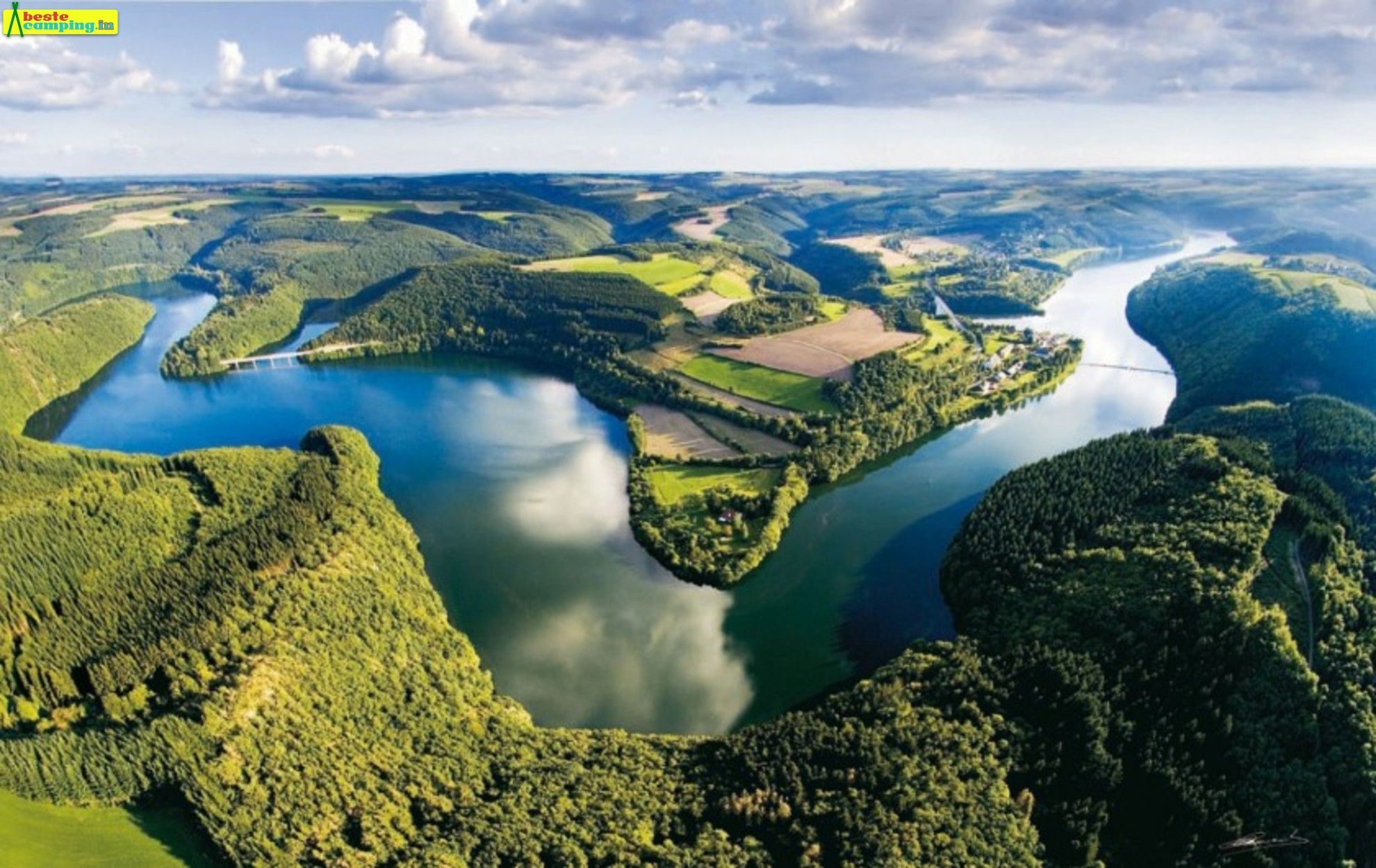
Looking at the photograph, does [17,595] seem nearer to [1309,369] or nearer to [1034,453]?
[1034,453]

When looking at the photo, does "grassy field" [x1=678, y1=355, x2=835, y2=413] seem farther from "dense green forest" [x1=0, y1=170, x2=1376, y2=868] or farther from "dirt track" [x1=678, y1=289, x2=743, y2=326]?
"dirt track" [x1=678, y1=289, x2=743, y2=326]

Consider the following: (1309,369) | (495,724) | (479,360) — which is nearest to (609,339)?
(479,360)

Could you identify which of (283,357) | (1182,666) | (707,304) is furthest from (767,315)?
(1182,666)

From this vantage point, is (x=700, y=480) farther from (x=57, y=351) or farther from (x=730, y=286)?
(x=57, y=351)

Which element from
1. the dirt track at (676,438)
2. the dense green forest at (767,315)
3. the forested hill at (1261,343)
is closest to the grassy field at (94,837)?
the dirt track at (676,438)

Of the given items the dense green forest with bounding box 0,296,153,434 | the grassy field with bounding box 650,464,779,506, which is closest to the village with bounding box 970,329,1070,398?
the grassy field with bounding box 650,464,779,506

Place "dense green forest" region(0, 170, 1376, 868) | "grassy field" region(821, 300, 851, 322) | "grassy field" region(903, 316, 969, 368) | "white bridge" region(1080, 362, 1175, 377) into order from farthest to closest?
"grassy field" region(821, 300, 851, 322) < "white bridge" region(1080, 362, 1175, 377) < "grassy field" region(903, 316, 969, 368) < "dense green forest" region(0, 170, 1376, 868)
